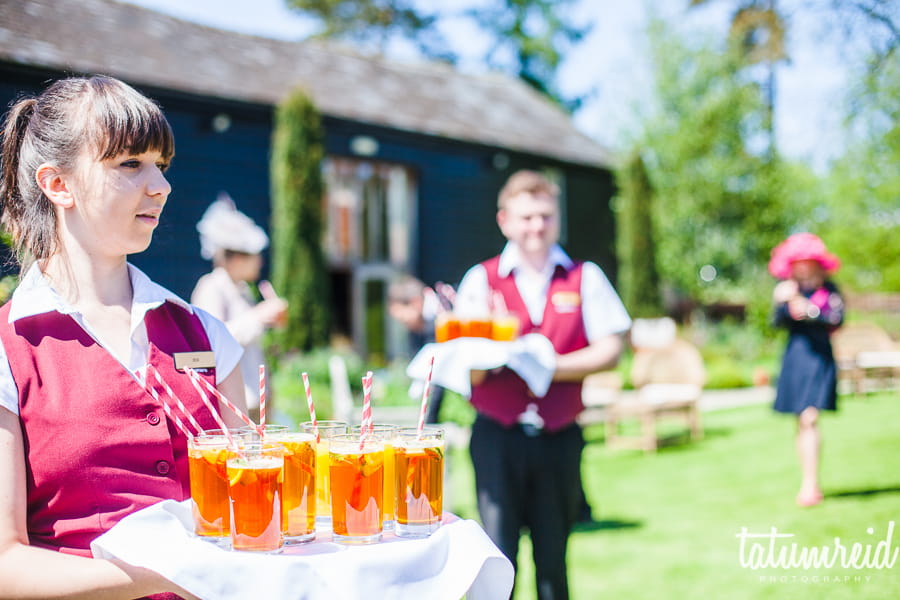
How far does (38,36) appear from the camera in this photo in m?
10.5

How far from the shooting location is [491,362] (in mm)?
3213

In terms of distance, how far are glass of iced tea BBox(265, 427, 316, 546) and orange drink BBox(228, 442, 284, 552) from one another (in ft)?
0.18

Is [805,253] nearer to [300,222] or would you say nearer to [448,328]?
[448,328]

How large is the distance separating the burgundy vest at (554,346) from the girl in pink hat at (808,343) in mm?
3274

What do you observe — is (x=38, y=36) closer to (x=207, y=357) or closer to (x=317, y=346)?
(x=317, y=346)

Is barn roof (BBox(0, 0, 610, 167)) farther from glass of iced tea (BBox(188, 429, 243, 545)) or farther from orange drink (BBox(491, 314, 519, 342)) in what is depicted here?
glass of iced tea (BBox(188, 429, 243, 545))

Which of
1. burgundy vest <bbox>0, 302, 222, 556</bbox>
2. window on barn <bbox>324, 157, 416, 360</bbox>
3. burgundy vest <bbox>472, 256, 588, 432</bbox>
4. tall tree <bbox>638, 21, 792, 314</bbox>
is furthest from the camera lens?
tall tree <bbox>638, 21, 792, 314</bbox>

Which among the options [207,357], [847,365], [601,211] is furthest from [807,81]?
[601,211]

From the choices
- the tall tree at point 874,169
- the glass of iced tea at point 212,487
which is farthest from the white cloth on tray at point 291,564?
the tall tree at point 874,169

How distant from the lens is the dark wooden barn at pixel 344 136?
36.2 feet

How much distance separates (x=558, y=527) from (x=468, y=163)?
1300 cm

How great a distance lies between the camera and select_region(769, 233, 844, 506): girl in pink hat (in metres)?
6.06

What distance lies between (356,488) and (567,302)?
197cm

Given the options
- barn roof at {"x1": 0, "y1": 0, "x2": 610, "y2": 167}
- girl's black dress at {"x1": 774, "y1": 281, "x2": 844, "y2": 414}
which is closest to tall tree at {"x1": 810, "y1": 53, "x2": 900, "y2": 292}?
girl's black dress at {"x1": 774, "y1": 281, "x2": 844, "y2": 414}
